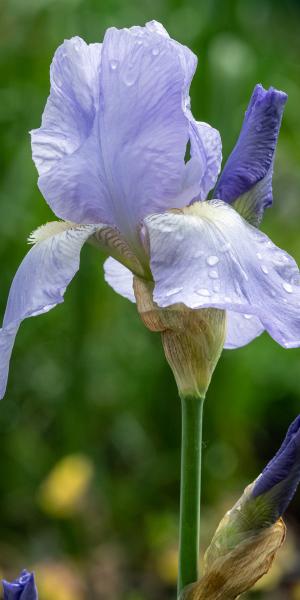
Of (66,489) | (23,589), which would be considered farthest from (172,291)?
(66,489)

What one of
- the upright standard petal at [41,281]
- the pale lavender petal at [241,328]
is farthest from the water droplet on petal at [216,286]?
the pale lavender petal at [241,328]

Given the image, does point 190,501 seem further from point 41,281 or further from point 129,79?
point 129,79

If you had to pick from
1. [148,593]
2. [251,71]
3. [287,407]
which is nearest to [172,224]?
[148,593]

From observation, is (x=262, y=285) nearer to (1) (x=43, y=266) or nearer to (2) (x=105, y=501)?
(1) (x=43, y=266)

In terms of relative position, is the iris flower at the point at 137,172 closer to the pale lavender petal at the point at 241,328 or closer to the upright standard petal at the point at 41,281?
the upright standard petal at the point at 41,281

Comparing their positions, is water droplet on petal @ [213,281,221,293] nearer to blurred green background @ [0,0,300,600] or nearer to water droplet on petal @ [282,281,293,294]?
water droplet on petal @ [282,281,293,294]

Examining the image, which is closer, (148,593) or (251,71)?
(148,593)

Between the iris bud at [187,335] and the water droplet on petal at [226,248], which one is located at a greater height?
the water droplet on petal at [226,248]
